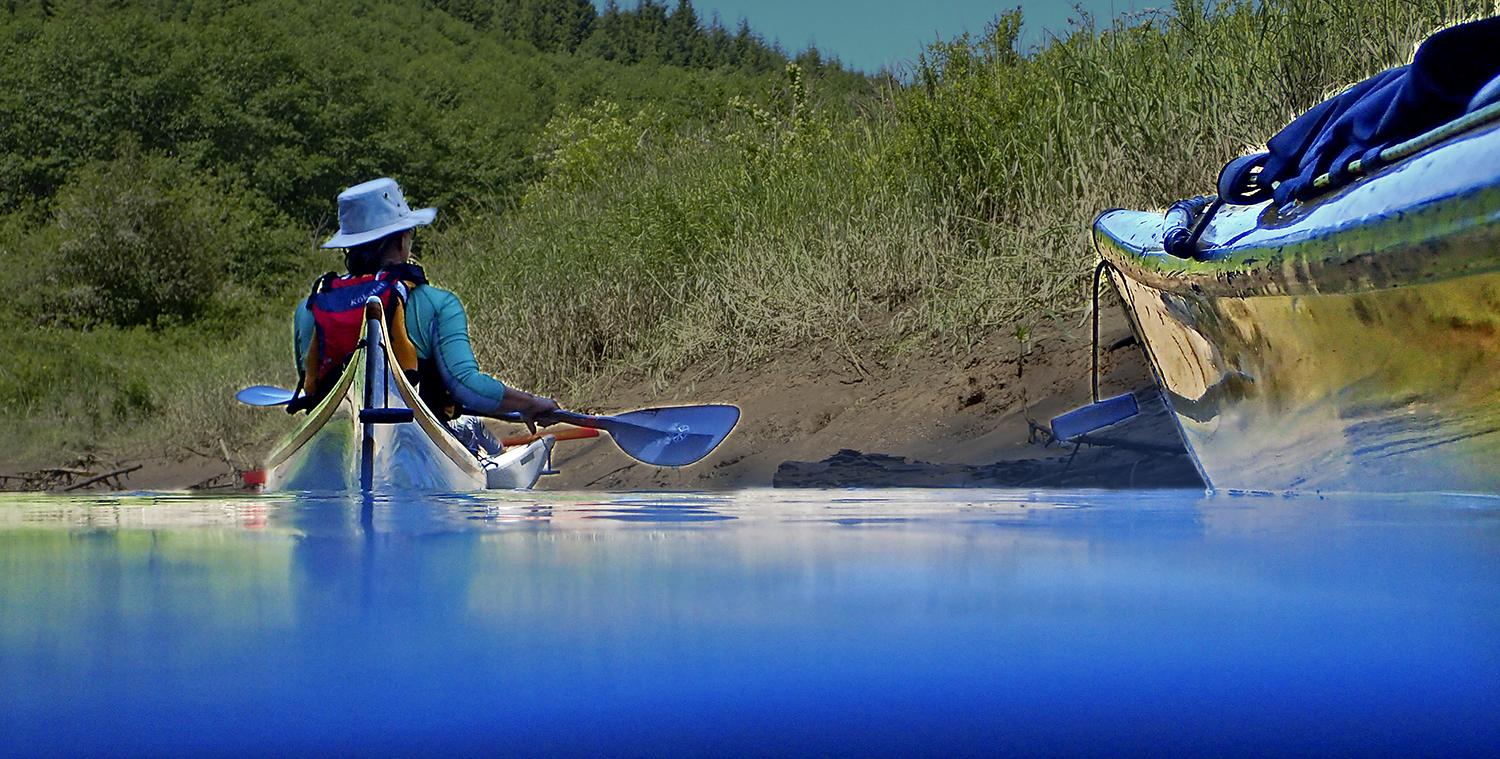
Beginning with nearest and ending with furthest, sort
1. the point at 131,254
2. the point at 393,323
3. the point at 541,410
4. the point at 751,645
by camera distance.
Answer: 1. the point at 751,645
2. the point at 393,323
3. the point at 541,410
4. the point at 131,254

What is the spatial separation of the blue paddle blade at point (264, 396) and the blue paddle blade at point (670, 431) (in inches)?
59.1

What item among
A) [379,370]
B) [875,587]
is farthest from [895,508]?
[379,370]

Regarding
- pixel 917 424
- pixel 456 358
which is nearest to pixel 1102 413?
pixel 456 358

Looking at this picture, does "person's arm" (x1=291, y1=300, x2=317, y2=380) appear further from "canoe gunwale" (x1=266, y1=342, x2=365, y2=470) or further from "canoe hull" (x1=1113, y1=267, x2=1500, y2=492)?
"canoe hull" (x1=1113, y1=267, x2=1500, y2=492)

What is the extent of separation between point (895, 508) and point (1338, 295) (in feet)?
4.60

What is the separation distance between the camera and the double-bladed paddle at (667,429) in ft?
19.1

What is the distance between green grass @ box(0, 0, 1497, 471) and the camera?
8906 millimetres

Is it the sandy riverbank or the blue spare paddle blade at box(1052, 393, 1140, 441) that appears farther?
the sandy riverbank

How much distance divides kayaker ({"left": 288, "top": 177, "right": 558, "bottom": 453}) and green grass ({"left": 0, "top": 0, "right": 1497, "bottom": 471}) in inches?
164

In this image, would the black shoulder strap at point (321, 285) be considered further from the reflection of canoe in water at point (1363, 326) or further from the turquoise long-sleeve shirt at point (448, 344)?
the reflection of canoe in water at point (1363, 326)

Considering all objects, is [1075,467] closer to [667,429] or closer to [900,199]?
[667,429]

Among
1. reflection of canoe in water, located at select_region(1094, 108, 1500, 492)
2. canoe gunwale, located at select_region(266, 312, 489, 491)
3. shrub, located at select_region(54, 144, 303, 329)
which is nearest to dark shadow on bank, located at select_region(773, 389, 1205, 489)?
reflection of canoe in water, located at select_region(1094, 108, 1500, 492)

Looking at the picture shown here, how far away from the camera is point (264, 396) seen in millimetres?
6523

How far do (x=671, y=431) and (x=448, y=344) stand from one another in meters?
1.03
